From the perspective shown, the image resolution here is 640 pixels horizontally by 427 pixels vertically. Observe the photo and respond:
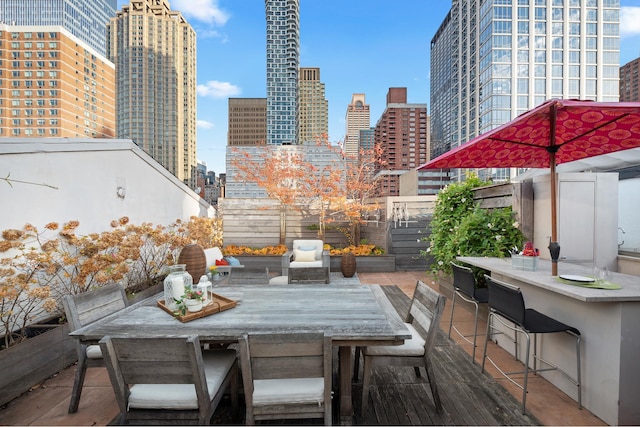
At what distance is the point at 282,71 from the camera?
143 feet

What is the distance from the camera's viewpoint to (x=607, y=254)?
319 cm

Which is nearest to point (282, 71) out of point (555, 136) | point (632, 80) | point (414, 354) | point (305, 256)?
point (632, 80)

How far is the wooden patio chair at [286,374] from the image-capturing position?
1298 mm

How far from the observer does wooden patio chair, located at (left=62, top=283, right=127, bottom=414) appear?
1800mm

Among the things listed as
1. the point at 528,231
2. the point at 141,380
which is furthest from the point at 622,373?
the point at 141,380

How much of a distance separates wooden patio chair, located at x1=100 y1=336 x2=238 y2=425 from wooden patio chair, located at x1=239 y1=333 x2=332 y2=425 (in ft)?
0.71

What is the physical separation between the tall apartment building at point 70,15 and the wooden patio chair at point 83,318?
4956cm

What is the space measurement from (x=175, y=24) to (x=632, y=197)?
7577 cm

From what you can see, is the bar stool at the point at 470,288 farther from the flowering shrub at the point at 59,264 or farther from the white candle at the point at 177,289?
the flowering shrub at the point at 59,264

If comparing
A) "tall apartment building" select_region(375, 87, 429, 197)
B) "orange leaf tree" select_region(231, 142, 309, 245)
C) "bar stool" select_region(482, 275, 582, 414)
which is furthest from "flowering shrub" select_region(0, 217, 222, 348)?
"tall apartment building" select_region(375, 87, 429, 197)

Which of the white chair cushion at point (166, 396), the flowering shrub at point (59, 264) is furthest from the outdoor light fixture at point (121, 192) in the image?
the white chair cushion at point (166, 396)

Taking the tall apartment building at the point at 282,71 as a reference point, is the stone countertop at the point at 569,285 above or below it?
below

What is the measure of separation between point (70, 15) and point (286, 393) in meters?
70.0

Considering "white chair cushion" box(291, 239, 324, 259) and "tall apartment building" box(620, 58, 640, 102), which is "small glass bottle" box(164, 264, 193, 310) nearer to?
"white chair cushion" box(291, 239, 324, 259)
